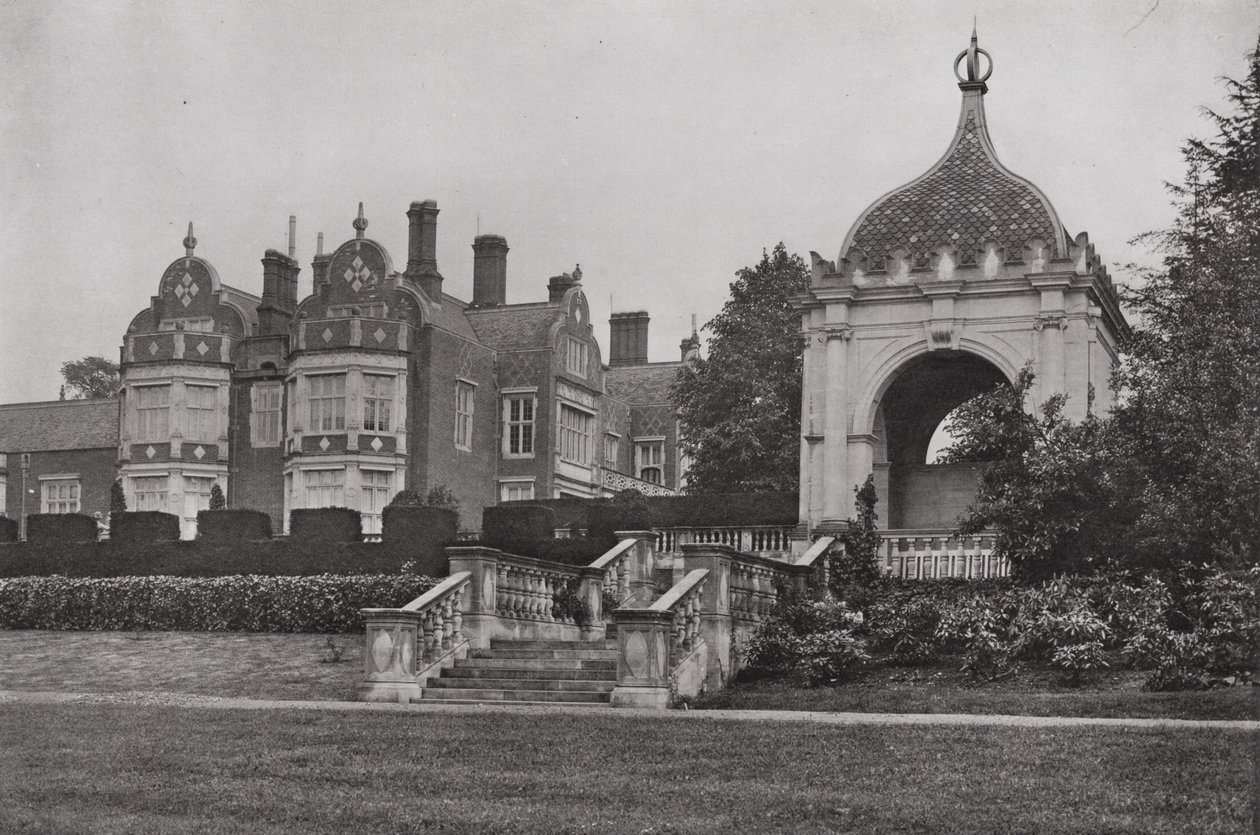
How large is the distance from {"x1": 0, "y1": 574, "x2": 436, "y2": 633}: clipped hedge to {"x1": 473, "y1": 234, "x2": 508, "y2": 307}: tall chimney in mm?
26143

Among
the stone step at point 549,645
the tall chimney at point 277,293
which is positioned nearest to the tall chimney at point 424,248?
the tall chimney at point 277,293

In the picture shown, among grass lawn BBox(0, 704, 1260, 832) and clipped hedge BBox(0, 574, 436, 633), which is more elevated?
clipped hedge BBox(0, 574, 436, 633)

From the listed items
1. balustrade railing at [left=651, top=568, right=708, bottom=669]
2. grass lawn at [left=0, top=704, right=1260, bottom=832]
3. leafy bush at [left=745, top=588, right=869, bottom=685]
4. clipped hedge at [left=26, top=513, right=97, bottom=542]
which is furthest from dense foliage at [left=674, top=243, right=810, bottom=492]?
grass lawn at [left=0, top=704, right=1260, bottom=832]

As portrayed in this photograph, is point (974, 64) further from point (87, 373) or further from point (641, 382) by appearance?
point (87, 373)

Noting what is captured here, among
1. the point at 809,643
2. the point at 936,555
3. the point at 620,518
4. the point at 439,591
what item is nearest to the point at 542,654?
the point at 439,591

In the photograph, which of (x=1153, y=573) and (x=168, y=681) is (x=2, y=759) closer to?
(x=168, y=681)

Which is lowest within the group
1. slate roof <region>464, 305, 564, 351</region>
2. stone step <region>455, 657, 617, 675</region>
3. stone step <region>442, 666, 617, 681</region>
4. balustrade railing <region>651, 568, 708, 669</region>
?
stone step <region>442, 666, 617, 681</region>

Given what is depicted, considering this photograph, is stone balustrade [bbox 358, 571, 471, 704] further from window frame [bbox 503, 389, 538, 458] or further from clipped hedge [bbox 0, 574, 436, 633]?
window frame [bbox 503, 389, 538, 458]

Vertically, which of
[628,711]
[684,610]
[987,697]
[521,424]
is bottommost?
[628,711]

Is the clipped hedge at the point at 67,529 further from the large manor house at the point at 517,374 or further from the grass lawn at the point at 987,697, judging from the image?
the grass lawn at the point at 987,697

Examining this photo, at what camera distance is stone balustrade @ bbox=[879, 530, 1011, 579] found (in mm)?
25953

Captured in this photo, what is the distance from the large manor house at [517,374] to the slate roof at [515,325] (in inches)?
3.2

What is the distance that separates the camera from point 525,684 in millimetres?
19484

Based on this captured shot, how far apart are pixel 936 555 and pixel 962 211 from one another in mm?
6088
